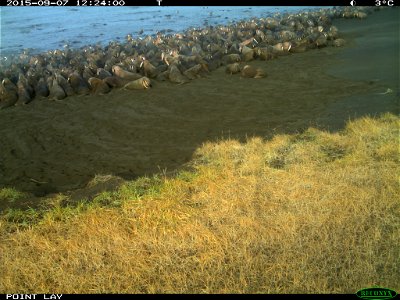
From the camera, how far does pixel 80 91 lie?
12.0 m

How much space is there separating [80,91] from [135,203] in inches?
322

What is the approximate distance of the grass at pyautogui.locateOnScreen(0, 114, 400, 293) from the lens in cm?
349

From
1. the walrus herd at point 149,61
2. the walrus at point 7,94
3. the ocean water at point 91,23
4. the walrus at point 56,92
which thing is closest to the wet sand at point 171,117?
the walrus at point 56,92

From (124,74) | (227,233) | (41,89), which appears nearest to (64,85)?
(41,89)

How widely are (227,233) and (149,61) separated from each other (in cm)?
1102

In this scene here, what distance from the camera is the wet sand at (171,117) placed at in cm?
711

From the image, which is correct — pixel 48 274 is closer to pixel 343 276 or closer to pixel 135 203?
pixel 135 203

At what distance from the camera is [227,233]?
13.3 ft

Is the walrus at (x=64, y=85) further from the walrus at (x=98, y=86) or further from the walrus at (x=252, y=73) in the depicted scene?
the walrus at (x=252, y=73)

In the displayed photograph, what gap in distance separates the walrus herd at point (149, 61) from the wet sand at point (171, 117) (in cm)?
58

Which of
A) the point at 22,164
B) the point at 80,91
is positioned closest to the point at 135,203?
the point at 22,164

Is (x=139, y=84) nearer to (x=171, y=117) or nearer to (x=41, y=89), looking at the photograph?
(x=171, y=117)

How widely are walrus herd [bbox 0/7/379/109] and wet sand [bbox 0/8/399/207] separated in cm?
58

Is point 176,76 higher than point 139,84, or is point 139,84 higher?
point 176,76
